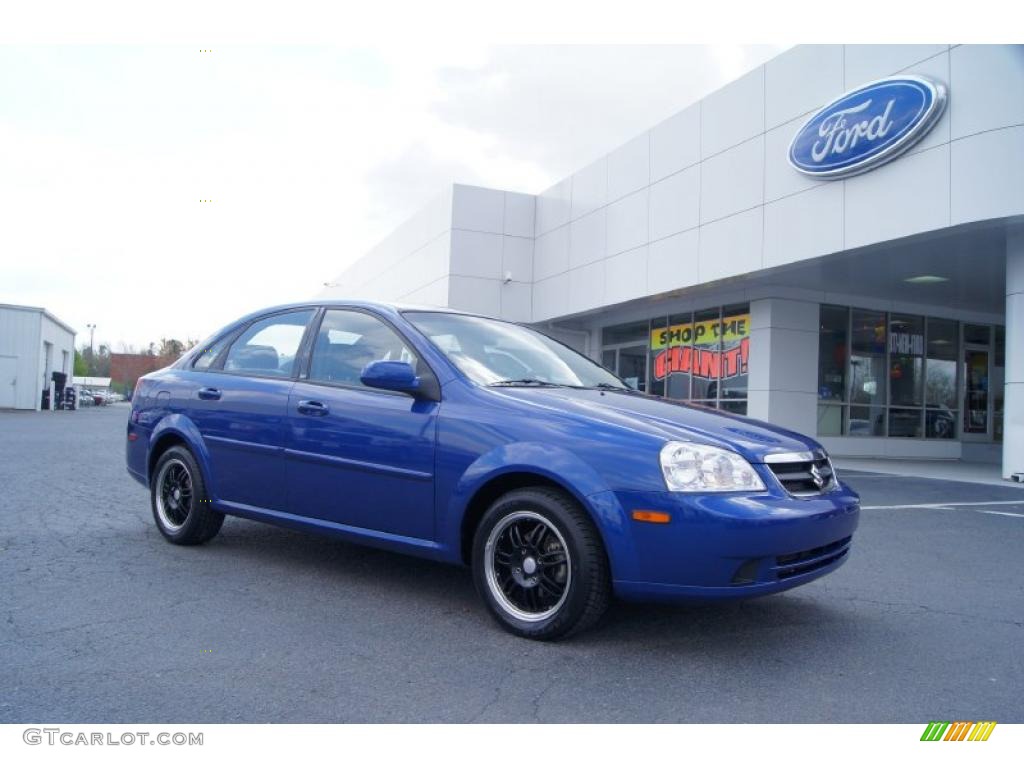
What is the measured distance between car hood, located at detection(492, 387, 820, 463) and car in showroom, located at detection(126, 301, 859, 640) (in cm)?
1

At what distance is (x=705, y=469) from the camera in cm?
330

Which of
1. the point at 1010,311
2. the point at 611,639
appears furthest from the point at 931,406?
the point at 611,639

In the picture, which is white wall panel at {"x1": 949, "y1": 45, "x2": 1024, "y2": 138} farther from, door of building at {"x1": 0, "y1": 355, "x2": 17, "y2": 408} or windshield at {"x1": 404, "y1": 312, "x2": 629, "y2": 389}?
door of building at {"x1": 0, "y1": 355, "x2": 17, "y2": 408}

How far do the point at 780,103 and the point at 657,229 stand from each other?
13.0 ft

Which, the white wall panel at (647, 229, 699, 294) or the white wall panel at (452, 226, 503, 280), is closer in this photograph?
the white wall panel at (647, 229, 699, 294)

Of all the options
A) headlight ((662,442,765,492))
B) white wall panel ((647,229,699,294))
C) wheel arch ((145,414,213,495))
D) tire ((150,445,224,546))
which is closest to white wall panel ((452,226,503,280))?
white wall panel ((647,229,699,294))

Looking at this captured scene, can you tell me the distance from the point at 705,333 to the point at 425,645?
1613cm

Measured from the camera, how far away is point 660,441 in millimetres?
3348

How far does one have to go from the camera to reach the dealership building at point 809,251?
37.3 ft

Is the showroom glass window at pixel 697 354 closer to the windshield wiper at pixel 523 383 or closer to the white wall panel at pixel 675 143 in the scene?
the white wall panel at pixel 675 143

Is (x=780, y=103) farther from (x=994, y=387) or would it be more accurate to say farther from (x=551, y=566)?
(x=551, y=566)

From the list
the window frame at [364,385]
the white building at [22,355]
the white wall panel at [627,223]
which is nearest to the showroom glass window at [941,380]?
the white wall panel at [627,223]

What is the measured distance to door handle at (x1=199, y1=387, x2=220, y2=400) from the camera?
5055 millimetres
